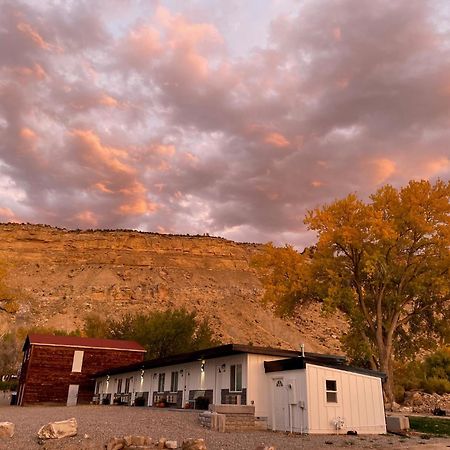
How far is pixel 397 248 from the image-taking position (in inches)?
1206

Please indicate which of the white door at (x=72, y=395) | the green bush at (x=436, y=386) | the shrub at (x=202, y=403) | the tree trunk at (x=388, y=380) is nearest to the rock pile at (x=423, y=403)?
the tree trunk at (x=388, y=380)

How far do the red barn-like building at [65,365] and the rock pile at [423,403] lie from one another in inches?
891

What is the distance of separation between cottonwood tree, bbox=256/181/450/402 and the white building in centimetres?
844

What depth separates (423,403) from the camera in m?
29.5

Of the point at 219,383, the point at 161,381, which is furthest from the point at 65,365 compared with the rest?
the point at 219,383

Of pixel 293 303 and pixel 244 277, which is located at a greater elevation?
pixel 244 277

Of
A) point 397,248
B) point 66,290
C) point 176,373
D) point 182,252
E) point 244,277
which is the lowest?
point 176,373

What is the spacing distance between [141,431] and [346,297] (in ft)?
62.9

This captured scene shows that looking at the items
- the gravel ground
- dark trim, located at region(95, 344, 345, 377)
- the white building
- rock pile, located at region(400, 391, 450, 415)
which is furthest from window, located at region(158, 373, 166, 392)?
rock pile, located at region(400, 391, 450, 415)

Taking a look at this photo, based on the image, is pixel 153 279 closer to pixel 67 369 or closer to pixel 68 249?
pixel 68 249

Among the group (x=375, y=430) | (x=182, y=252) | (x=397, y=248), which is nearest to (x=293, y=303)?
(x=397, y=248)

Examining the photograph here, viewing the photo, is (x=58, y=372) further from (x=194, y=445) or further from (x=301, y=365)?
(x=194, y=445)

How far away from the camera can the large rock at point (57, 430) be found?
40.9 feet

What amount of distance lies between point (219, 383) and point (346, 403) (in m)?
6.57
